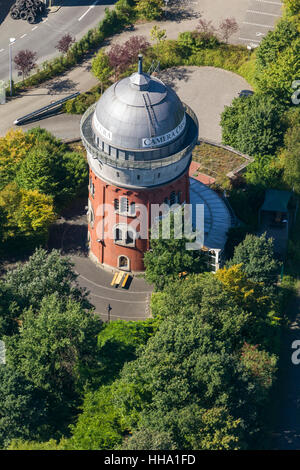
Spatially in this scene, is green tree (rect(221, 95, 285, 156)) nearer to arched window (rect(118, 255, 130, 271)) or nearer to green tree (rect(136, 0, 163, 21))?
arched window (rect(118, 255, 130, 271))

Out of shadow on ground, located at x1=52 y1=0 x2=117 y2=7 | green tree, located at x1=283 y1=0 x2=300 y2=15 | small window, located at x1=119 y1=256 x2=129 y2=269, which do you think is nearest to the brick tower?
small window, located at x1=119 y1=256 x2=129 y2=269

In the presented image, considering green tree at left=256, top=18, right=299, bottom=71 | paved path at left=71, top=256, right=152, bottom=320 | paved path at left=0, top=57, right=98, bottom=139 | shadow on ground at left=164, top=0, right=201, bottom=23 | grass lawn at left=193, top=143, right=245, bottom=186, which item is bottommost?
paved path at left=71, top=256, right=152, bottom=320

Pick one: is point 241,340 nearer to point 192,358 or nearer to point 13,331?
point 192,358

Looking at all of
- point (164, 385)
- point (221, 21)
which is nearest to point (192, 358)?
point (164, 385)

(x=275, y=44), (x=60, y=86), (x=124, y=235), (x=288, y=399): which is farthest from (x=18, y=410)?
(x=275, y=44)

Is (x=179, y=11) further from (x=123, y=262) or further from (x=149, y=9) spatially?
(x=123, y=262)

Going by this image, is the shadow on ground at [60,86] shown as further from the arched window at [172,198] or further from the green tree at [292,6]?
the arched window at [172,198]
